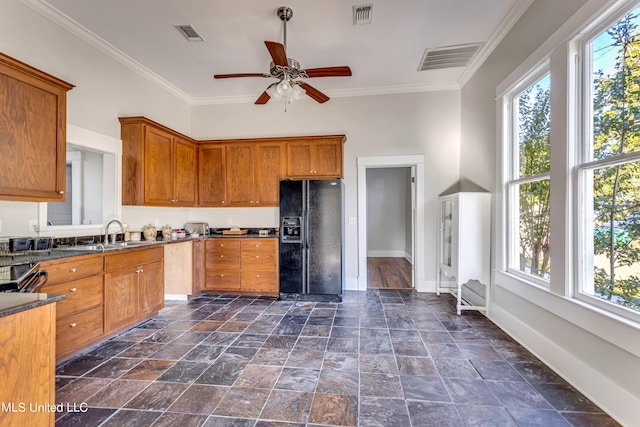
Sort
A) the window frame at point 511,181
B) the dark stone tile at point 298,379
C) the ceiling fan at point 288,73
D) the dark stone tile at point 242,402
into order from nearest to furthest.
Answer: the dark stone tile at point 242,402, the dark stone tile at point 298,379, the ceiling fan at point 288,73, the window frame at point 511,181

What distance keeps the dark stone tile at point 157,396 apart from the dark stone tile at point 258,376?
1.31 ft

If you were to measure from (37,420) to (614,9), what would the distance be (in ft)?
12.2

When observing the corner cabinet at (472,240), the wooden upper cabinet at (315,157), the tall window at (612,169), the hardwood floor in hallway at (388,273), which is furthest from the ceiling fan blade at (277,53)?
the hardwood floor in hallway at (388,273)

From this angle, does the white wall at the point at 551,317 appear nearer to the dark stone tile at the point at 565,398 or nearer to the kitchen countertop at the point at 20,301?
the dark stone tile at the point at 565,398

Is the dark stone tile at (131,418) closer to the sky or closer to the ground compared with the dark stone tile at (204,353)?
closer to the ground

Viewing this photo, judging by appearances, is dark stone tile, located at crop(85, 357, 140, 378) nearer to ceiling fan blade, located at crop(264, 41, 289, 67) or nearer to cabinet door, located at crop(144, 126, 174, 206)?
cabinet door, located at crop(144, 126, 174, 206)

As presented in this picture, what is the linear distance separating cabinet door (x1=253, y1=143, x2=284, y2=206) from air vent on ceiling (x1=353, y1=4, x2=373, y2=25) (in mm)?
1986

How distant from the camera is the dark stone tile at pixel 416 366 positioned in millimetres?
2188

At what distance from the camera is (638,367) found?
1574mm

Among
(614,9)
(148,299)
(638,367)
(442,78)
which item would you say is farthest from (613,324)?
(148,299)

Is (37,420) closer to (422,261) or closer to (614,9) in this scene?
(614,9)

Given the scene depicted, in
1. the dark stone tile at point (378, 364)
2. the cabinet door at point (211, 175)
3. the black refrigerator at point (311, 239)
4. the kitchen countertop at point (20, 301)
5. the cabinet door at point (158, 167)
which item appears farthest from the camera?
the cabinet door at point (211, 175)

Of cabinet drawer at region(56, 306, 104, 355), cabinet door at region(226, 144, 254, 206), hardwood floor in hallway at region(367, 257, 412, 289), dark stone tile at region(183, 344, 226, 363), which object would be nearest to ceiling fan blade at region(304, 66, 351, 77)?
cabinet door at region(226, 144, 254, 206)

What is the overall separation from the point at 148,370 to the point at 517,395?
8.82 feet
